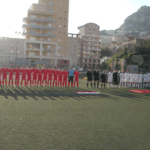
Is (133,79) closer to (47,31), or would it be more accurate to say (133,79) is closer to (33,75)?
(33,75)

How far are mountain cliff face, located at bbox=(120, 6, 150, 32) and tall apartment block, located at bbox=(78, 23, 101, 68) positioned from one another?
334 feet

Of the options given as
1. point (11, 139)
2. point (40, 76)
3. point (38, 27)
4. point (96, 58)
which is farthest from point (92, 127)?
point (96, 58)

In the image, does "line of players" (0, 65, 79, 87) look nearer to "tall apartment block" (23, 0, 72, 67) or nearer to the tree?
"tall apartment block" (23, 0, 72, 67)

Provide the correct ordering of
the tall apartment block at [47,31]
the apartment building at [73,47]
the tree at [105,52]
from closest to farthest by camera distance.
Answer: the tall apartment block at [47,31]
the apartment building at [73,47]
the tree at [105,52]

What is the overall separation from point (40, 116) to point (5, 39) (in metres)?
51.4

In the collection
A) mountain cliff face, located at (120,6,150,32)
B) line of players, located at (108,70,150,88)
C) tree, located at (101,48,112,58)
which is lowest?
line of players, located at (108,70,150,88)

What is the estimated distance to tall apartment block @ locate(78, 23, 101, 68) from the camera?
86.6m

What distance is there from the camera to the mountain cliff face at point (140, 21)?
177 metres

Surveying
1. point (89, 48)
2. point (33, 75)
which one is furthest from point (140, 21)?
point (33, 75)

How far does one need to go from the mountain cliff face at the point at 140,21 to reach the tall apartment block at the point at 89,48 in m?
102

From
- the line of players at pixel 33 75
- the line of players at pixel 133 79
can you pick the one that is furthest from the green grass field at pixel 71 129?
the line of players at pixel 133 79

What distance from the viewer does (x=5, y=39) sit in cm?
5375

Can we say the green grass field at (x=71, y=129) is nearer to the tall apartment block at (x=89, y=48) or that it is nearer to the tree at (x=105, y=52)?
the tall apartment block at (x=89, y=48)

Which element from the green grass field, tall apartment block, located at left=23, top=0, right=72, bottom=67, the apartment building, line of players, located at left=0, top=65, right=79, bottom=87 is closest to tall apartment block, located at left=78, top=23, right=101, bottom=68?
the apartment building
